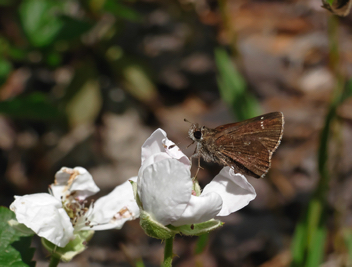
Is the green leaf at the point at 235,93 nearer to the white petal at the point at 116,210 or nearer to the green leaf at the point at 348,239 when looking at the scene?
the green leaf at the point at 348,239

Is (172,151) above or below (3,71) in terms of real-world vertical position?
above

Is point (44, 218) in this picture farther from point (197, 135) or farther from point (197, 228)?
point (197, 135)

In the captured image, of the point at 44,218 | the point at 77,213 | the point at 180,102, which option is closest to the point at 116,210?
the point at 77,213

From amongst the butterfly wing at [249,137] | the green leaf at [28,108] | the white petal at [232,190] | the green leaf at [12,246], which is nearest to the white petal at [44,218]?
the green leaf at [12,246]

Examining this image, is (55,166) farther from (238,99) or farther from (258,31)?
(258,31)

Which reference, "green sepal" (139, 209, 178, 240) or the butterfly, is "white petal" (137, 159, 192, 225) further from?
the butterfly

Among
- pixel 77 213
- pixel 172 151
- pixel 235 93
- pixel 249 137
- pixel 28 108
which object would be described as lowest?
pixel 235 93
